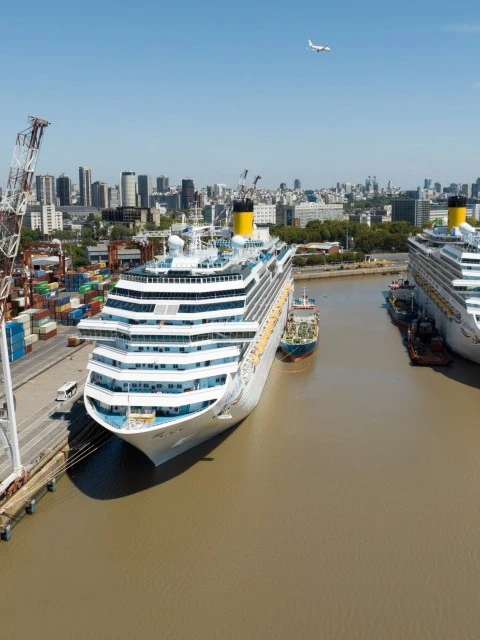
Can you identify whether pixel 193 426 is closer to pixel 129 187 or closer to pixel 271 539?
pixel 271 539

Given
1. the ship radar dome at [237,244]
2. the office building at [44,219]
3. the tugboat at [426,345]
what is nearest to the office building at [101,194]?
the office building at [44,219]

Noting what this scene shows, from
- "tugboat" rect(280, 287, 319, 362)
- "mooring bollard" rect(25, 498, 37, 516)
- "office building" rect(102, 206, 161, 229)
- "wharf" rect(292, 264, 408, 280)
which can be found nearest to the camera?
"mooring bollard" rect(25, 498, 37, 516)

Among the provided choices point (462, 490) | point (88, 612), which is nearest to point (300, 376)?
point (462, 490)

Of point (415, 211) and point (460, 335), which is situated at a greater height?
point (415, 211)

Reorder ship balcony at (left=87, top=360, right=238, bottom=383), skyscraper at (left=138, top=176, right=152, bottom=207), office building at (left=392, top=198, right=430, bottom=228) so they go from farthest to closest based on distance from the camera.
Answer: skyscraper at (left=138, top=176, right=152, bottom=207), office building at (left=392, top=198, right=430, bottom=228), ship balcony at (left=87, top=360, right=238, bottom=383)

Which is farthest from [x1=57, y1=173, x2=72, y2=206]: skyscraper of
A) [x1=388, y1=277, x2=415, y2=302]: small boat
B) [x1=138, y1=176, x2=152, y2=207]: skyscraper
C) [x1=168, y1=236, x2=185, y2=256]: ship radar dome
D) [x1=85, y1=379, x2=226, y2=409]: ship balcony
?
[x1=85, y1=379, x2=226, y2=409]: ship balcony

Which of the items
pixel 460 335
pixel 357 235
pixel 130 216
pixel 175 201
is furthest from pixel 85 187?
pixel 460 335

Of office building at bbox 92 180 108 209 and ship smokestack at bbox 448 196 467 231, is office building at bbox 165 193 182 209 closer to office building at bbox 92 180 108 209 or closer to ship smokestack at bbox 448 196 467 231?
office building at bbox 92 180 108 209
